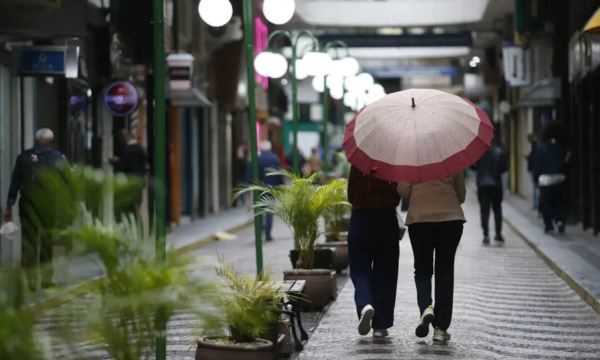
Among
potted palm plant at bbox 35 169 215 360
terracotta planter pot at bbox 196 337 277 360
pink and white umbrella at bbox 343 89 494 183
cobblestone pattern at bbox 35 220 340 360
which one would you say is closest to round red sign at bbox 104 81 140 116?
cobblestone pattern at bbox 35 220 340 360

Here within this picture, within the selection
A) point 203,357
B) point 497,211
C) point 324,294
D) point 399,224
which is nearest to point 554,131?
point 497,211

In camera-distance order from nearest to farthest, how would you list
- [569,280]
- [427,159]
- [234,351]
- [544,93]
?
[234,351]
[427,159]
[569,280]
[544,93]

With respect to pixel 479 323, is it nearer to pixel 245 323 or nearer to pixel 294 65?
pixel 245 323

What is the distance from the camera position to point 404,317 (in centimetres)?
1222

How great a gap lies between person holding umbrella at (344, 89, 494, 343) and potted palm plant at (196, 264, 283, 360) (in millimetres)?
1629

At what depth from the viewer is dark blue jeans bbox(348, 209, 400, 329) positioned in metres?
10.5

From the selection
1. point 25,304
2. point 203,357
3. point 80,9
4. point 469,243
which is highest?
point 80,9

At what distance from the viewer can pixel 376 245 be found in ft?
34.6

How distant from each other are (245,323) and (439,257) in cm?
225

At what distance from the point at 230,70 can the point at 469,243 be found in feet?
56.8

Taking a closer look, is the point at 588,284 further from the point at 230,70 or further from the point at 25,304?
the point at 230,70

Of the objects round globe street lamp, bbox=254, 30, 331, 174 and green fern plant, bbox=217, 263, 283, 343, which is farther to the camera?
round globe street lamp, bbox=254, 30, 331, 174

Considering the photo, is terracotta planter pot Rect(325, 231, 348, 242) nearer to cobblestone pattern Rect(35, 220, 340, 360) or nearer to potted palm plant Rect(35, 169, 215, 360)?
cobblestone pattern Rect(35, 220, 340, 360)

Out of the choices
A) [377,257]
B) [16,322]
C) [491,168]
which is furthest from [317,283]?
[491,168]
